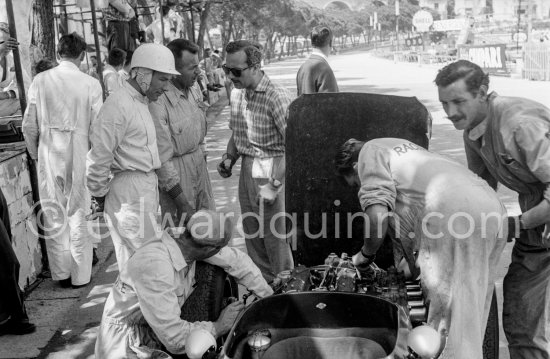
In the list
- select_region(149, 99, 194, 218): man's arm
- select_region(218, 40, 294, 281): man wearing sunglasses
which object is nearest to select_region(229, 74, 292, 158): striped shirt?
select_region(218, 40, 294, 281): man wearing sunglasses

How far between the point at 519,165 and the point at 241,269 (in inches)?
64.5

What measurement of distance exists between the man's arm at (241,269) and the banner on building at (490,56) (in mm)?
27167

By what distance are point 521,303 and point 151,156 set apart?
106 inches

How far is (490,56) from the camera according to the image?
30.7m

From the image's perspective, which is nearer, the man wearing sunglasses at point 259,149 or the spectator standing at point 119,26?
the man wearing sunglasses at point 259,149

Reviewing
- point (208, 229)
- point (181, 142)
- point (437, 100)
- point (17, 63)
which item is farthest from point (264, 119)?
point (437, 100)

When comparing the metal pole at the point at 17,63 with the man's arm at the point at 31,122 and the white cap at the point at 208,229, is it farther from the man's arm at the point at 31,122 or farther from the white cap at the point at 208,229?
the white cap at the point at 208,229

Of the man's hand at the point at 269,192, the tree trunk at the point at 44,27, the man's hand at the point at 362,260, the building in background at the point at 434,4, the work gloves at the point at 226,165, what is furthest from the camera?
the building in background at the point at 434,4

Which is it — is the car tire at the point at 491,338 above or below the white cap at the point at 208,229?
below

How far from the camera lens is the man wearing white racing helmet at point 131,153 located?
4730 millimetres

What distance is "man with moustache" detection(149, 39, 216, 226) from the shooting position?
5.27 meters

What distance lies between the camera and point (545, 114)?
11.5ft

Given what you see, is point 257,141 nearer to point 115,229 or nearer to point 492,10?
point 115,229

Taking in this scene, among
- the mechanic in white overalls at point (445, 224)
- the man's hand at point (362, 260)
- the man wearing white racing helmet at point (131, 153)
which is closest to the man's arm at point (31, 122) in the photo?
the man wearing white racing helmet at point (131, 153)
